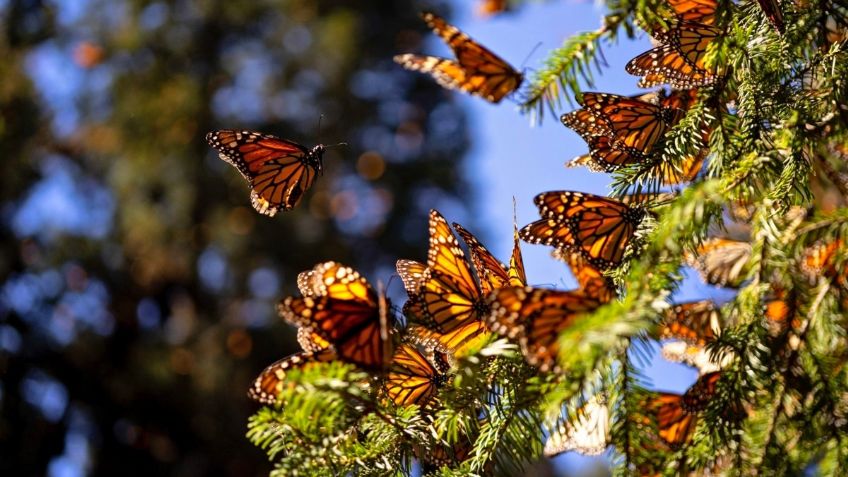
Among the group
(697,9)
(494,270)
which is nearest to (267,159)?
(494,270)

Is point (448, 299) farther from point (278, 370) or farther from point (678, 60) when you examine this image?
point (678, 60)

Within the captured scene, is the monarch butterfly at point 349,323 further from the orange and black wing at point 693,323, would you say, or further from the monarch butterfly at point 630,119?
the orange and black wing at point 693,323

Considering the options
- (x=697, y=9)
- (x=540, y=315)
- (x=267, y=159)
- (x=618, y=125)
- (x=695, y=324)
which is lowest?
(x=540, y=315)

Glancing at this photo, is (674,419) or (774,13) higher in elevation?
(774,13)

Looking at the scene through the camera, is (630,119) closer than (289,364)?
No

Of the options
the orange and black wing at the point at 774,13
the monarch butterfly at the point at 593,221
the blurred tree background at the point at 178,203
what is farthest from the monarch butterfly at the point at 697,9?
the blurred tree background at the point at 178,203

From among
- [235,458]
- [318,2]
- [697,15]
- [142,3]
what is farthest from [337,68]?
[697,15]

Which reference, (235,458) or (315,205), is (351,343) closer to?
(235,458)
